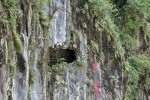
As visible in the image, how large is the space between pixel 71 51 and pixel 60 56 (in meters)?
0.39

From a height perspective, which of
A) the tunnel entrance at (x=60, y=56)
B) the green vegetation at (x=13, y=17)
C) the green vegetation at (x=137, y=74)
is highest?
the green vegetation at (x=13, y=17)

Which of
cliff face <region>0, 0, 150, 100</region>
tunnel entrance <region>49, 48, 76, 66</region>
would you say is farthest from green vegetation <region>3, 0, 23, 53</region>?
tunnel entrance <region>49, 48, 76, 66</region>

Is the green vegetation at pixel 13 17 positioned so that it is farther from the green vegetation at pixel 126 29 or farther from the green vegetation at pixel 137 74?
the green vegetation at pixel 137 74

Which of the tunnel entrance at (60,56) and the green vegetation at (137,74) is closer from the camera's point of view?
the tunnel entrance at (60,56)

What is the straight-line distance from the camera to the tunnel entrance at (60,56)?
10.2 meters

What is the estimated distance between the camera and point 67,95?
9.91 metres

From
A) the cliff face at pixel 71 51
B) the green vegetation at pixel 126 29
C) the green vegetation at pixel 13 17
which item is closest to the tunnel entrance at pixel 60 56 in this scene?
the cliff face at pixel 71 51

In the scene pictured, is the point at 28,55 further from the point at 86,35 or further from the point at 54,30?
the point at 86,35

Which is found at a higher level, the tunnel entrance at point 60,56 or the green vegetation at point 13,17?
the green vegetation at point 13,17

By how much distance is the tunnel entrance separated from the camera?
33.4 feet

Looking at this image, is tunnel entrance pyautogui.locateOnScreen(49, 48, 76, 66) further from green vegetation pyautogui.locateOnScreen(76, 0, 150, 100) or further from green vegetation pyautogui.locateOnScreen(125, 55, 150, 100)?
green vegetation pyautogui.locateOnScreen(125, 55, 150, 100)

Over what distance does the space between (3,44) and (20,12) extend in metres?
1.00

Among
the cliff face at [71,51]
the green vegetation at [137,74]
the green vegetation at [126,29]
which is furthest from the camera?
Result: the green vegetation at [137,74]

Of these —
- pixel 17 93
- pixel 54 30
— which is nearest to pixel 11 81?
pixel 17 93
